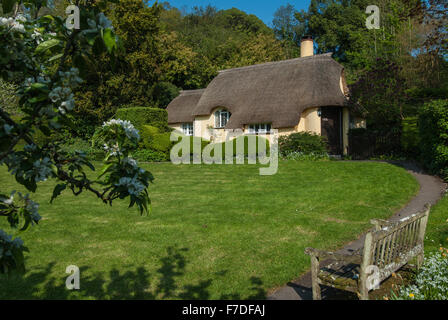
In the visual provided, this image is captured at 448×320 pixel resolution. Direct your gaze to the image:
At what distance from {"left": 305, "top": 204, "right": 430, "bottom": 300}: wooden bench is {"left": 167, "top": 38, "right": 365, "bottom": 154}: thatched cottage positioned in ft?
56.3

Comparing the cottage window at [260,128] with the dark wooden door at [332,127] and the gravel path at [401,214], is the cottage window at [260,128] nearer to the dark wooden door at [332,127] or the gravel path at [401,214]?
the dark wooden door at [332,127]

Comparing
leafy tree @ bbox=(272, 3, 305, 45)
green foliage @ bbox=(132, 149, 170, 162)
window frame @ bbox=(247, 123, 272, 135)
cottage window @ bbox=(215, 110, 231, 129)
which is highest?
leafy tree @ bbox=(272, 3, 305, 45)

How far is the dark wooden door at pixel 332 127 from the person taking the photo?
22094 mm

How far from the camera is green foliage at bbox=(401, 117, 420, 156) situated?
18.5 metres

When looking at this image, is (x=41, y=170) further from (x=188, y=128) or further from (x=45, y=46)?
(x=188, y=128)

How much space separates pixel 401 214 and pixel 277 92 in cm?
1643

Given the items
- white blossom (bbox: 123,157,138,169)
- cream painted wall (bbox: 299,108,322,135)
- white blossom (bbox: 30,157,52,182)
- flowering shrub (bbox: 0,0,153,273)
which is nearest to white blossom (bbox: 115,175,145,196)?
flowering shrub (bbox: 0,0,153,273)

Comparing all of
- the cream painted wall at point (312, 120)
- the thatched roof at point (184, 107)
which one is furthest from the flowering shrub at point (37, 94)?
the thatched roof at point (184, 107)

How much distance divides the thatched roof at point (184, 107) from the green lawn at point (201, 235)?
17555mm

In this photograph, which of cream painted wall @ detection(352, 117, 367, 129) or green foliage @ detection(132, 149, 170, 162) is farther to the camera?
cream painted wall @ detection(352, 117, 367, 129)

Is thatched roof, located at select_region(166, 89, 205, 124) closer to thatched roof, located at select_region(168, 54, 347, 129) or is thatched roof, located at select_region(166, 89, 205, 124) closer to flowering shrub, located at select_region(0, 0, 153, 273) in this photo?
thatched roof, located at select_region(168, 54, 347, 129)
